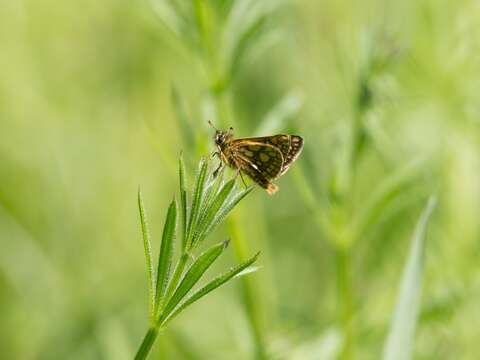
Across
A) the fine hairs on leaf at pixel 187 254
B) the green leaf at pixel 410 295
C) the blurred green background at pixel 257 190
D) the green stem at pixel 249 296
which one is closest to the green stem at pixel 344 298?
the blurred green background at pixel 257 190

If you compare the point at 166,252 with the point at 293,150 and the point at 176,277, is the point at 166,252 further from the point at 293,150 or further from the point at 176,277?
the point at 293,150

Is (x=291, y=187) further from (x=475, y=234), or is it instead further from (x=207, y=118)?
(x=207, y=118)

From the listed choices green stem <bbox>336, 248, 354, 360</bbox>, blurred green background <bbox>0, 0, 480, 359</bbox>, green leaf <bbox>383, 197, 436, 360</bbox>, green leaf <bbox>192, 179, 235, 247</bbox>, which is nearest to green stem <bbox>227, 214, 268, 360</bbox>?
blurred green background <bbox>0, 0, 480, 359</bbox>

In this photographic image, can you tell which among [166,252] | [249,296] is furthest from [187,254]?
[249,296]

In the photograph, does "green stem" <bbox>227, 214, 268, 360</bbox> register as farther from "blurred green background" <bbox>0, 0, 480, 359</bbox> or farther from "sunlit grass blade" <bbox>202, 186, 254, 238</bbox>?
"sunlit grass blade" <bbox>202, 186, 254, 238</bbox>

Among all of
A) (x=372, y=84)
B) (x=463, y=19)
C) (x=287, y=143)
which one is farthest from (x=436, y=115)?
(x=287, y=143)

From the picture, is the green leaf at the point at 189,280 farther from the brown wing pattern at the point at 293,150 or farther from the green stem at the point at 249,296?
the green stem at the point at 249,296
